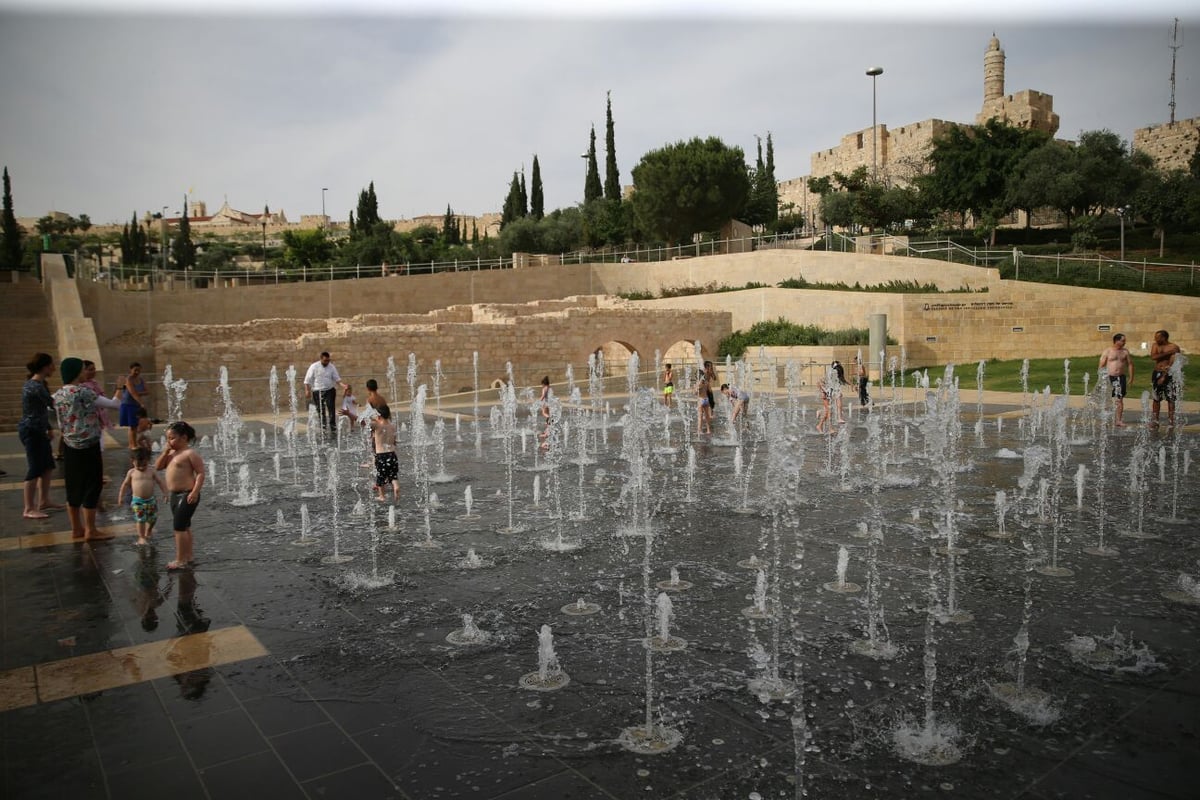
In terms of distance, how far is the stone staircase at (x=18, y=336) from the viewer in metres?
15.8

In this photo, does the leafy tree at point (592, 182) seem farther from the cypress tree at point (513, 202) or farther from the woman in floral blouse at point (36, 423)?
the woman in floral blouse at point (36, 423)

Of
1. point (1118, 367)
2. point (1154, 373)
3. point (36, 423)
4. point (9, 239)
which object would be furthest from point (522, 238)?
point (36, 423)

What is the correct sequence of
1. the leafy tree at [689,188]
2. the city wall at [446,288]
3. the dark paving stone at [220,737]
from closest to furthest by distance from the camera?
1. the dark paving stone at [220,737]
2. the city wall at [446,288]
3. the leafy tree at [689,188]

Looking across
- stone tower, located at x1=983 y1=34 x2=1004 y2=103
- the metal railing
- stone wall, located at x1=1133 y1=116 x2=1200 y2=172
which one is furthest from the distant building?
the metal railing

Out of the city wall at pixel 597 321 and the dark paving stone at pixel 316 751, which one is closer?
the dark paving stone at pixel 316 751

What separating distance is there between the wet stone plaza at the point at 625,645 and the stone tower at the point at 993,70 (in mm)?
66094

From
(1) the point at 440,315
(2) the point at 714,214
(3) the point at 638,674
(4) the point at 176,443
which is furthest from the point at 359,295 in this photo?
(3) the point at 638,674

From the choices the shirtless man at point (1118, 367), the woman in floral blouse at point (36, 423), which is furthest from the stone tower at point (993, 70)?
the woman in floral blouse at point (36, 423)

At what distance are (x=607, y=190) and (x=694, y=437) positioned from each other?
38137 mm

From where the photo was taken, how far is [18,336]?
19.8m

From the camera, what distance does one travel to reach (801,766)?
3.10 metres

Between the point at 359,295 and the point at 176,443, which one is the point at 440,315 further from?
the point at 176,443

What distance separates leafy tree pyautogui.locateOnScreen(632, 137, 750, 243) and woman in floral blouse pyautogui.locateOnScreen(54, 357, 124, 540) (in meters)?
36.3

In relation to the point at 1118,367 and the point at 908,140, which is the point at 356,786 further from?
the point at 908,140
